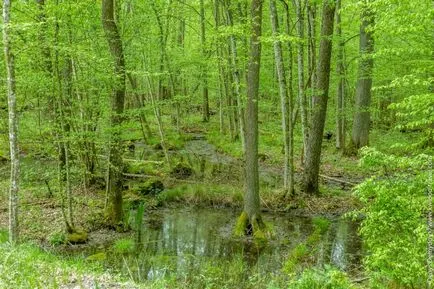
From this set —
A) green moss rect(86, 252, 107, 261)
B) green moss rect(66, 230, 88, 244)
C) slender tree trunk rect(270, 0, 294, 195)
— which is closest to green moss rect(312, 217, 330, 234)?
slender tree trunk rect(270, 0, 294, 195)

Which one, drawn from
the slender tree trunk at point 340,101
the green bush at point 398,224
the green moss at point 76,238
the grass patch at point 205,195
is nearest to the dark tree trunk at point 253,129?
the grass patch at point 205,195

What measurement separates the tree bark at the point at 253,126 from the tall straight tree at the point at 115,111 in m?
3.38

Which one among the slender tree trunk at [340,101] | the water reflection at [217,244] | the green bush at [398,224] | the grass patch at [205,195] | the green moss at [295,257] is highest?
the slender tree trunk at [340,101]

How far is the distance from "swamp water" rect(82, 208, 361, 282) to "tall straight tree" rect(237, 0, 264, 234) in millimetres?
654

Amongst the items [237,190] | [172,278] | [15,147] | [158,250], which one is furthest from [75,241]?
[237,190]

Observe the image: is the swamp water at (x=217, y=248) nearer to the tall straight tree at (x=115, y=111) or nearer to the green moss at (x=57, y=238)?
the tall straight tree at (x=115, y=111)

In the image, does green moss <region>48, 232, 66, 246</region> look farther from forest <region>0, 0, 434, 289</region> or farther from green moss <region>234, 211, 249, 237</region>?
green moss <region>234, 211, 249, 237</region>

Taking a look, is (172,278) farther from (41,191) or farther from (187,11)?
(187,11)

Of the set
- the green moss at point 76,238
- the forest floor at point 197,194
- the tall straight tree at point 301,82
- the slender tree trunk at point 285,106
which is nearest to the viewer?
the green moss at point 76,238

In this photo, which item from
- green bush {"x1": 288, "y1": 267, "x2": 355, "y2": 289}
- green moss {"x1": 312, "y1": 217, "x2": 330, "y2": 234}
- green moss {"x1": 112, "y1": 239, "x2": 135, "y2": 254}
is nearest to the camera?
green bush {"x1": 288, "y1": 267, "x2": 355, "y2": 289}

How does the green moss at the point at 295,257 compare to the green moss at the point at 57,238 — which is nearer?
the green moss at the point at 295,257

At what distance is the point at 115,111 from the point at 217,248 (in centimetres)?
443

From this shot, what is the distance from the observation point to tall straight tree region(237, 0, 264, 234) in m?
11.2

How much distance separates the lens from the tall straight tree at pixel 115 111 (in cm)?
1131
